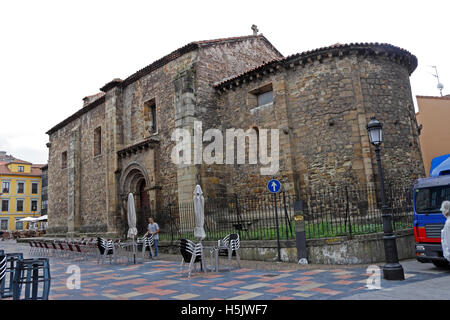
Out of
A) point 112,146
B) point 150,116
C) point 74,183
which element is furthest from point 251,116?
point 74,183

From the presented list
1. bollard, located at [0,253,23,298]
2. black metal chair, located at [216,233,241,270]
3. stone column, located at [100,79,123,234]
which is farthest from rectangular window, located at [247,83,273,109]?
bollard, located at [0,253,23,298]

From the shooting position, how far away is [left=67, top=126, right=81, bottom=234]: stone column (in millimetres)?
23828

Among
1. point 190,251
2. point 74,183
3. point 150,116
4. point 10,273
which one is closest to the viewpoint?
point 10,273

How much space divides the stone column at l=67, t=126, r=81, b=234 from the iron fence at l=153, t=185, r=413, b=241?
9.96 m

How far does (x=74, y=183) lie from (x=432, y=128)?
79.0 feet

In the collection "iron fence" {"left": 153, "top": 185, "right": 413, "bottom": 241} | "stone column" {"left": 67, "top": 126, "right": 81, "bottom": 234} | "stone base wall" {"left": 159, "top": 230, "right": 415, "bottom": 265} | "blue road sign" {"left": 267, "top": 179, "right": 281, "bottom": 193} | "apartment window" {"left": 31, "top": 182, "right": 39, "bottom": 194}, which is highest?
"apartment window" {"left": 31, "top": 182, "right": 39, "bottom": 194}

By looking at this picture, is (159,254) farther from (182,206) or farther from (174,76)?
(174,76)

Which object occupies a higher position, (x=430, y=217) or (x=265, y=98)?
(x=265, y=98)

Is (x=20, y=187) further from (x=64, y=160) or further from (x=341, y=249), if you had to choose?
(x=341, y=249)

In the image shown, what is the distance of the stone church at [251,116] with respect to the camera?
13531 millimetres

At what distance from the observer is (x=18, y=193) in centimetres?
4775

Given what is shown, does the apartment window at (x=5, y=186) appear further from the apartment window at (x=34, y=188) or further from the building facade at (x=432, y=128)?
the building facade at (x=432, y=128)

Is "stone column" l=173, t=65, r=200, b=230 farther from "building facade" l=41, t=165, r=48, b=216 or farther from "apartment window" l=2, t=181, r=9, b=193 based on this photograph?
"apartment window" l=2, t=181, r=9, b=193

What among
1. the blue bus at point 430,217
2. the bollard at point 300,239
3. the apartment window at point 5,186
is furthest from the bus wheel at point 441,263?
the apartment window at point 5,186
